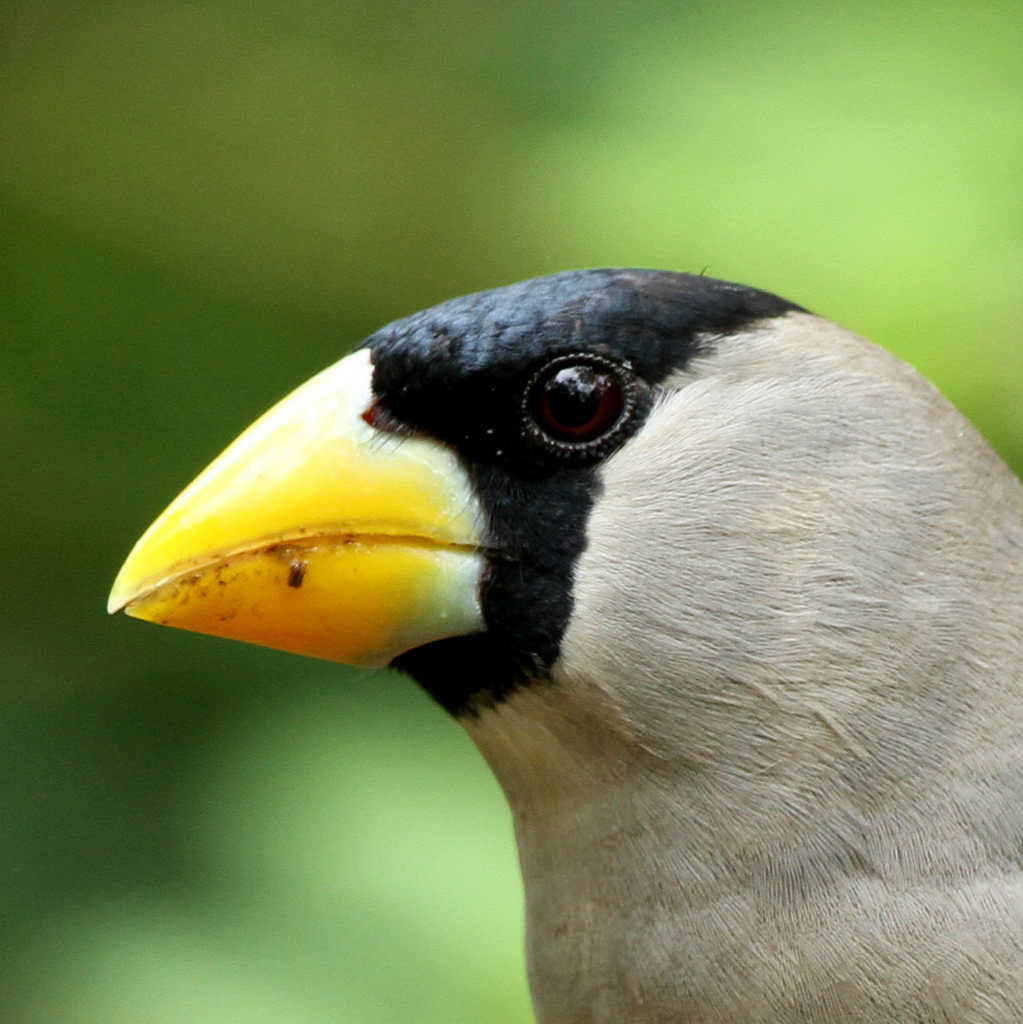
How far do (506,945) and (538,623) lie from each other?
1.15 metres

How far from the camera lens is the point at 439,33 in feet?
11.6

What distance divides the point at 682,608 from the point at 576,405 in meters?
0.22

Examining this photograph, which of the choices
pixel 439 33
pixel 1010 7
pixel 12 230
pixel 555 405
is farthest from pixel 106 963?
pixel 1010 7

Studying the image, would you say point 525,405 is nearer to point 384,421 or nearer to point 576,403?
point 576,403

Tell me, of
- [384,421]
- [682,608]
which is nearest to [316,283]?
[384,421]

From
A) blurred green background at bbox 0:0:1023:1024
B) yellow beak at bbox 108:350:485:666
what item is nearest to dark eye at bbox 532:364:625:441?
yellow beak at bbox 108:350:485:666

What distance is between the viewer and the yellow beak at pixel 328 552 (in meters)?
1.71

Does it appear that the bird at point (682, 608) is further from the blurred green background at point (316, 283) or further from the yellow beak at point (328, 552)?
the blurred green background at point (316, 283)

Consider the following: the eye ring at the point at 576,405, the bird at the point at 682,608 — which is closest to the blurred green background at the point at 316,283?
the bird at the point at 682,608

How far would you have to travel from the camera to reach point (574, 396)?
1.69 metres

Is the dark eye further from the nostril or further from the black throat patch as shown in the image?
the nostril

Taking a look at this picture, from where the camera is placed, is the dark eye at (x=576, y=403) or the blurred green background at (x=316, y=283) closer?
the dark eye at (x=576, y=403)

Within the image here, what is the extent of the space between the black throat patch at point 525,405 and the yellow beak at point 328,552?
Result: 0.09 feet

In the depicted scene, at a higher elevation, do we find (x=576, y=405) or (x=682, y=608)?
(x=576, y=405)
